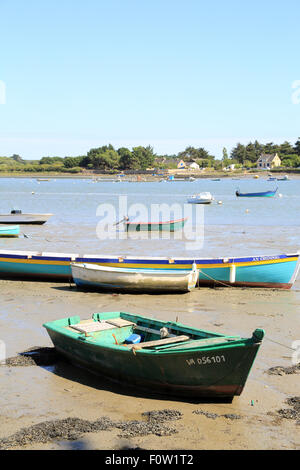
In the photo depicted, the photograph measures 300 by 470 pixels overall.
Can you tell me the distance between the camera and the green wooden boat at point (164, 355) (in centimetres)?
816

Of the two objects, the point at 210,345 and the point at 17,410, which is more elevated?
the point at 210,345

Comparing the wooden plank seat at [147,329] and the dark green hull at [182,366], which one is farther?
the wooden plank seat at [147,329]

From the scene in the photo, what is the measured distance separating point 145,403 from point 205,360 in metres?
1.31

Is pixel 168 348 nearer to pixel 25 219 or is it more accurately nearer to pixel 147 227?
pixel 147 227

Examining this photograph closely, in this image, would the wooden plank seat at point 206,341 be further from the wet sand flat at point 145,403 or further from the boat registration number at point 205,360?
the wet sand flat at point 145,403

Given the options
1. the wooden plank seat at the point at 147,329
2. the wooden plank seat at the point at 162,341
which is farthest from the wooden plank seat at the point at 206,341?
the wooden plank seat at the point at 147,329

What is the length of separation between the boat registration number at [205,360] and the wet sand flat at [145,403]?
0.76 metres

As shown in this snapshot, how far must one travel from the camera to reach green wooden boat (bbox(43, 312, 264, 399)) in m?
8.16

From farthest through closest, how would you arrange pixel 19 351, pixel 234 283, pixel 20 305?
1. pixel 234 283
2. pixel 20 305
3. pixel 19 351

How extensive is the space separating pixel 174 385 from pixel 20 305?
761 centimetres

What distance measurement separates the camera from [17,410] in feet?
27.9
